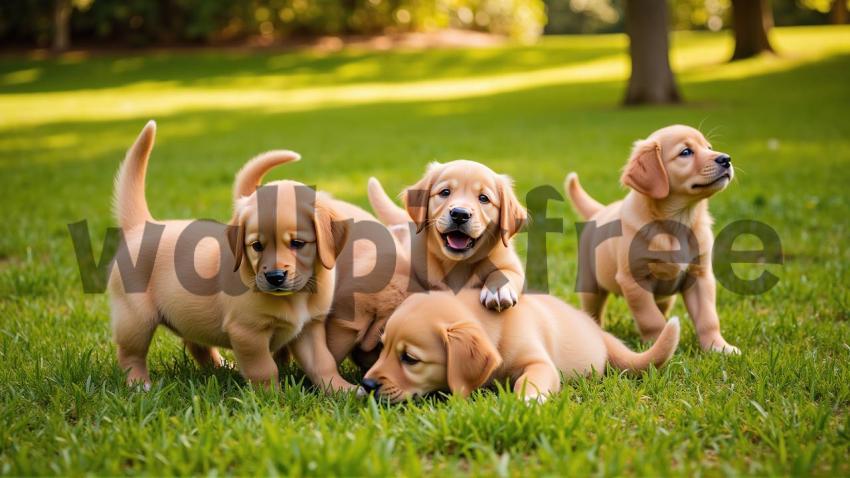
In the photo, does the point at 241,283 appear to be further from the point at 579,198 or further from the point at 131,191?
the point at 579,198

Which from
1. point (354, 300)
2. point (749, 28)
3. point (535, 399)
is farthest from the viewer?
point (749, 28)

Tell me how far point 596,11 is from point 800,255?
186ft

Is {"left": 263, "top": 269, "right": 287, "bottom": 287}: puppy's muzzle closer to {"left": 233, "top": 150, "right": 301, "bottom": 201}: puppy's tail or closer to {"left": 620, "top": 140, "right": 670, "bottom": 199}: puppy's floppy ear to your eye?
Answer: {"left": 233, "top": 150, "right": 301, "bottom": 201}: puppy's tail

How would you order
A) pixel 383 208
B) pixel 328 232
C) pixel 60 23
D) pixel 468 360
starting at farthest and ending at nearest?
pixel 60 23 → pixel 383 208 → pixel 328 232 → pixel 468 360

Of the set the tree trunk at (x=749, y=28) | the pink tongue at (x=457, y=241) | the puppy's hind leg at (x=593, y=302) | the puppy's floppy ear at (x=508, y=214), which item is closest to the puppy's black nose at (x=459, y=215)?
the pink tongue at (x=457, y=241)

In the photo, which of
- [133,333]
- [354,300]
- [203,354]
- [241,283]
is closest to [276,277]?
[241,283]

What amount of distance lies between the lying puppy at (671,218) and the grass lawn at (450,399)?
0.29 metres

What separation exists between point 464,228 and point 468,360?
833mm

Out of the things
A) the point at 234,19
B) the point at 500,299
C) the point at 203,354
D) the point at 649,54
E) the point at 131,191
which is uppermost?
the point at 234,19

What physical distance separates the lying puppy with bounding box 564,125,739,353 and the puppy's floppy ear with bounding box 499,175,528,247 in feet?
2.48

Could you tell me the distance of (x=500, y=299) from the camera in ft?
12.6

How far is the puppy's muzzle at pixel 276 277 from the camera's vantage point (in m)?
3.49

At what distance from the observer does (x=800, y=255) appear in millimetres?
6445

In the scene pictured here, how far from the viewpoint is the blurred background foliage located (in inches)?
1598
